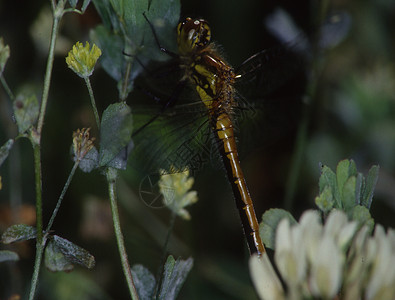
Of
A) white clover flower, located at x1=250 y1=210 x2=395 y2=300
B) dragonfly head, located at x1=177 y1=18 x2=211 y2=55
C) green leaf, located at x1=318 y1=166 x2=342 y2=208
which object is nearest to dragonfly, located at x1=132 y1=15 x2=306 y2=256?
dragonfly head, located at x1=177 y1=18 x2=211 y2=55

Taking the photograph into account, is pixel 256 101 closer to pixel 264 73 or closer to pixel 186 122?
pixel 264 73

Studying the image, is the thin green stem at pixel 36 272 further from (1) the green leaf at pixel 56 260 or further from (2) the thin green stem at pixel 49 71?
(2) the thin green stem at pixel 49 71

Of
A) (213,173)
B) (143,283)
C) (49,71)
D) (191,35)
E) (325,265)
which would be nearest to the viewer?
(325,265)

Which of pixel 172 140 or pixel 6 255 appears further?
pixel 172 140

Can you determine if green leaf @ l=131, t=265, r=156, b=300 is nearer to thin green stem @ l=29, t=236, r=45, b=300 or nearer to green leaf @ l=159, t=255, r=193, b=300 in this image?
green leaf @ l=159, t=255, r=193, b=300

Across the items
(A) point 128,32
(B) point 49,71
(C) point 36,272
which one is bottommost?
(C) point 36,272

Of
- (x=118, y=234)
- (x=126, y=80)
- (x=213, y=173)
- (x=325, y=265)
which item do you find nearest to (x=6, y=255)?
(x=118, y=234)

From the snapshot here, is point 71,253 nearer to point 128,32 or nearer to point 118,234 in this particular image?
point 118,234
